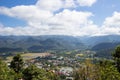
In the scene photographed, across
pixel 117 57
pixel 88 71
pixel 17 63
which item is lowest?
pixel 88 71

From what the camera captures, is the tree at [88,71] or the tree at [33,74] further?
the tree at [33,74]

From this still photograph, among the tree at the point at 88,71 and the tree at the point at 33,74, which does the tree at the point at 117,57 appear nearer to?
the tree at the point at 88,71

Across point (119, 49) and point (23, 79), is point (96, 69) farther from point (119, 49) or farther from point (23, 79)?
point (23, 79)

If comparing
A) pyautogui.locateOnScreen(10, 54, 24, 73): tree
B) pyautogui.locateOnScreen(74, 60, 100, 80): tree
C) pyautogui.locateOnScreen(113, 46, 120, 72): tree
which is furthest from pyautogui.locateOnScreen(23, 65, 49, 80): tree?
pyautogui.locateOnScreen(113, 46, 120, 72): tree

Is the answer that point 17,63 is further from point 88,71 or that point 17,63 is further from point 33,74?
point 88,71

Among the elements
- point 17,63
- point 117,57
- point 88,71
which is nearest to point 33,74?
point 17,63

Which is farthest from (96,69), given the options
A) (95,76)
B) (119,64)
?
(119,64)

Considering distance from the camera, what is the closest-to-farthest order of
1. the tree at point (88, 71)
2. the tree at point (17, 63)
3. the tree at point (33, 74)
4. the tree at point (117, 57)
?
the tree at point (88, 71)
the tree at point (33, 74)
the tree at point (117, 57)
the tree at point (17, 63)

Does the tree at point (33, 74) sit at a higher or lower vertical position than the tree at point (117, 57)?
lower

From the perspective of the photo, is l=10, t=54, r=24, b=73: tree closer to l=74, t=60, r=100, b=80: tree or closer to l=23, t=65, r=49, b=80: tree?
l=23, t=65, r=49, b=80: tree

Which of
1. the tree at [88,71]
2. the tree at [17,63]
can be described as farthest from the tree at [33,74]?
the tree at [17,63]

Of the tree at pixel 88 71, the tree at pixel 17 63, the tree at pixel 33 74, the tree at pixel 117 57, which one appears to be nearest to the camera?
the tree at pixel 88 71
